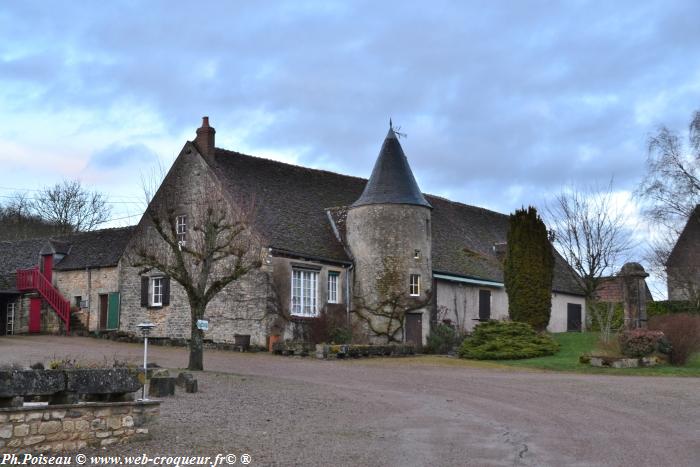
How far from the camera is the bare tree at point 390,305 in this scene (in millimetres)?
30594

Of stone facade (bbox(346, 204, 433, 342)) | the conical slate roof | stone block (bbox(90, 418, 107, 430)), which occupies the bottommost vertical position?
stone block (bbox(90, 418, 107, 430))

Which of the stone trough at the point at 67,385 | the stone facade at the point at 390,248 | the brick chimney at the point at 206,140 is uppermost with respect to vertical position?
the brick chimney at the point at 206,140

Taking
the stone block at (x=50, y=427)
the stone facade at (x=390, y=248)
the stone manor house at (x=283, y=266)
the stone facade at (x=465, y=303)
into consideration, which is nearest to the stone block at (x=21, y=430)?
the stone block at (x=50, y=427)

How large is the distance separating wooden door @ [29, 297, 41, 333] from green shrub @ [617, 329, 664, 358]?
24.8 m

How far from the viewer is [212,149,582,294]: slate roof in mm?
30531

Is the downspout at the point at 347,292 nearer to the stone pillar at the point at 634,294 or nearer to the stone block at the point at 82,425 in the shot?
the stone pillar at the point at 634,294

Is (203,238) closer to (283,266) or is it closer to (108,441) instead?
(283,266)

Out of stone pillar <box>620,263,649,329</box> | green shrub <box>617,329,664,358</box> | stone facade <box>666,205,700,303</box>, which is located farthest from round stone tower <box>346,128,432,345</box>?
stone facade <box>666,205,700,303</box>

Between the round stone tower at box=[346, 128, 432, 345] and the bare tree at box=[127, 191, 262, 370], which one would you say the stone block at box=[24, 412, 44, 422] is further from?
the round stone tower at box=[346, 128, 432, 345]

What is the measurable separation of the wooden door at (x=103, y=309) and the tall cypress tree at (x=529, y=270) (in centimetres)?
1626

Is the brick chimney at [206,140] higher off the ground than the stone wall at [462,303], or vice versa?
the brick chimney at [206,140]

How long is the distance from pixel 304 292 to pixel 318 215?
4.41 m

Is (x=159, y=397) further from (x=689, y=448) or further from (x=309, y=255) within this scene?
(x=309, y=255)

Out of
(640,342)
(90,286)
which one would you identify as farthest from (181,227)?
(640,342)
